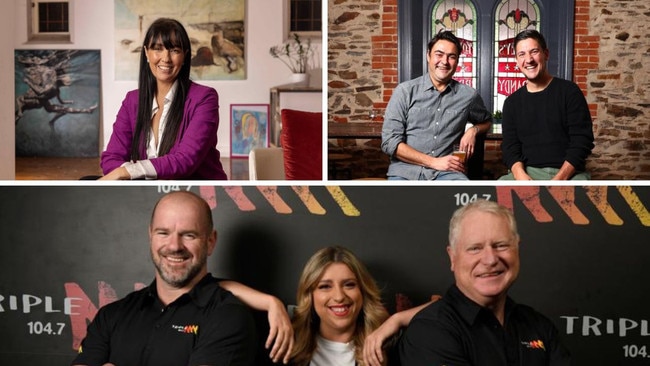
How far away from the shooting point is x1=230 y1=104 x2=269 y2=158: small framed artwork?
495 centimetres

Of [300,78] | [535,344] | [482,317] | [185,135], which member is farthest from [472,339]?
[300,78]

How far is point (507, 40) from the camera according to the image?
4.05 metres

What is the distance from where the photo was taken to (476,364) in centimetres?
323

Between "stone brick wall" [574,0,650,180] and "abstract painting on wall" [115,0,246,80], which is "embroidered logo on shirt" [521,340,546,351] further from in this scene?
"abstract painting on wall" [115,0,246,80]

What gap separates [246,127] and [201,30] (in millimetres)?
667

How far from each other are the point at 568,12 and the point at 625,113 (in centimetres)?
49

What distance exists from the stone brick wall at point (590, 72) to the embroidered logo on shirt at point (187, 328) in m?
0.97

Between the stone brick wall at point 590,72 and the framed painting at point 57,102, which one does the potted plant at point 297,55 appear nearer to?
the stone brick wall at point 590,72

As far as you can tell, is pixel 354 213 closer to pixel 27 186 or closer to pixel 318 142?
pixel 318 142

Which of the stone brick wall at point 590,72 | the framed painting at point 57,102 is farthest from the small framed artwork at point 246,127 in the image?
the stone brick wall at point 590,72

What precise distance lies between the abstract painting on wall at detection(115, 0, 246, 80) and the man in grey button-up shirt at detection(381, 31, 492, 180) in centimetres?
137

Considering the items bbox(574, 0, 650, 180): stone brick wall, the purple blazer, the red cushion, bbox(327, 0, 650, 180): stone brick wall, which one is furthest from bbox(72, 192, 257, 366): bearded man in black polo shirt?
bbox(574, 0, 650, 180): stone brick wall

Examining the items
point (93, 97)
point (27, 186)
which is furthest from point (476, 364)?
point (93, 97)

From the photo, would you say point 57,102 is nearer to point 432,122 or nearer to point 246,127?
point 246,127
